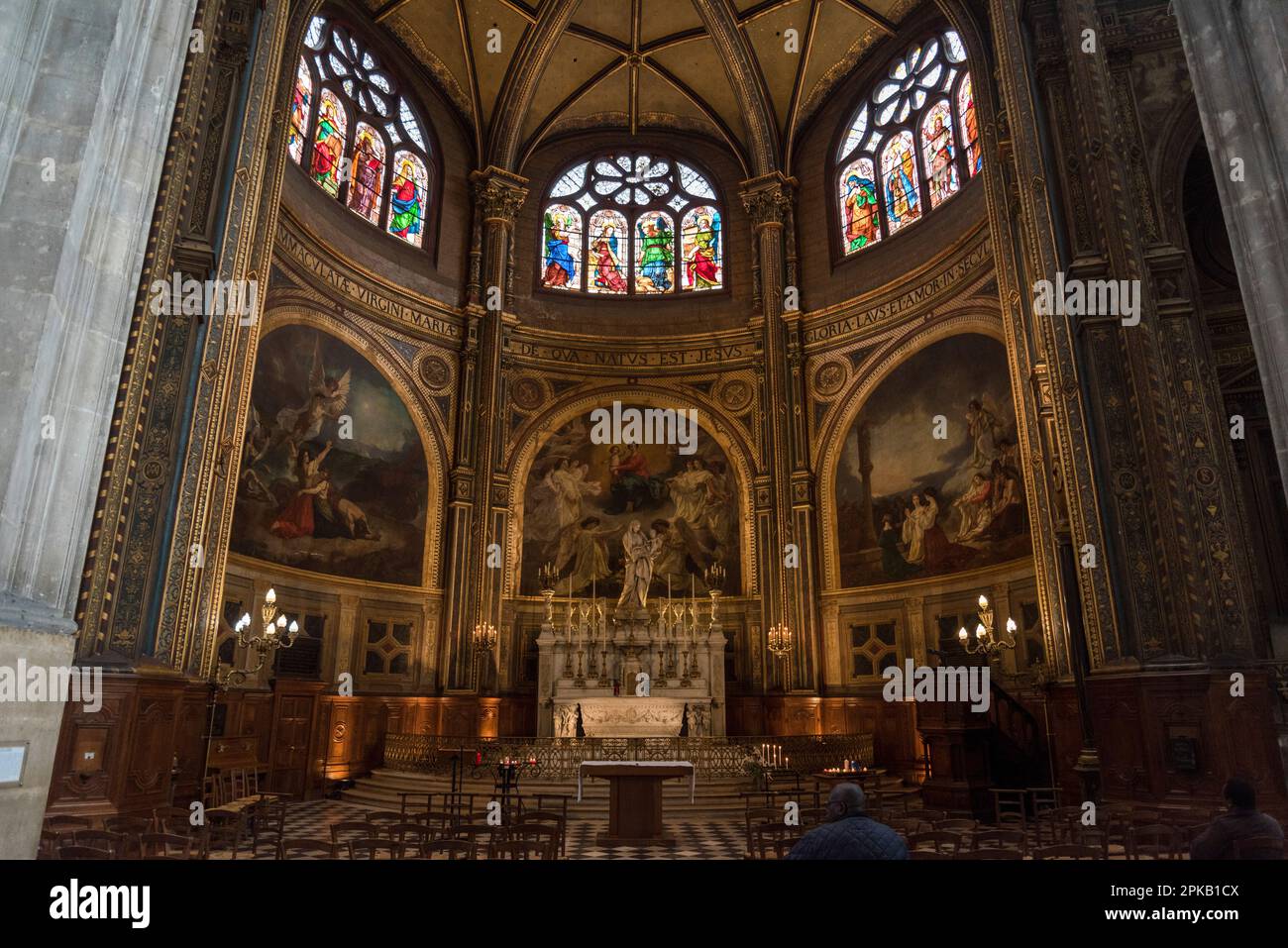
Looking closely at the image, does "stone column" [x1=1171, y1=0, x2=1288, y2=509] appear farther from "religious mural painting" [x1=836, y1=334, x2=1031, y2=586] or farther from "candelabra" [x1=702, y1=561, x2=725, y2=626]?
"candelabra" [x1=702, y1=561, x2=725, y2=626]

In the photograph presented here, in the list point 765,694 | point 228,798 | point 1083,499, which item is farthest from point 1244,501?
point 228,798

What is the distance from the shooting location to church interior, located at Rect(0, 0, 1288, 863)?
616 cm

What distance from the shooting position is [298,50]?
16328 mm

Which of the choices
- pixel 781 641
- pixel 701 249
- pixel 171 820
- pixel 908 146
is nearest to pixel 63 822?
pixel 171 820

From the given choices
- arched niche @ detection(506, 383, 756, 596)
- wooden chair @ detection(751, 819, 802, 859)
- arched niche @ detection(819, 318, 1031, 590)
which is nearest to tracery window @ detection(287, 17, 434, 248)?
arched niche @ detection(506, 383, 756, 596)

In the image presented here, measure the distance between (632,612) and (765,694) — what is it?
12.4 feet

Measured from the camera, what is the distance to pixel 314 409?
61.6 ft

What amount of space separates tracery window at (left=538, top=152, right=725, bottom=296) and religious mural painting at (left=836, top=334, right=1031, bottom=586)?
702 centimetres

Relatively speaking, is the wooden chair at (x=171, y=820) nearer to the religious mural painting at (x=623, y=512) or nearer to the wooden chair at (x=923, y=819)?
the wooden chair at (x=923, y=819)

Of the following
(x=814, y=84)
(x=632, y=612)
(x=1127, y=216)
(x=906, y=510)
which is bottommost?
(x=632, y=612)

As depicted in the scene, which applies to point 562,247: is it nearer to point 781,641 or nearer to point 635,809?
point 781,641

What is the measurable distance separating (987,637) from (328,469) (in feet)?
45.3

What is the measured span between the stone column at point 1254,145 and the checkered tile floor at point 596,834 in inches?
309
